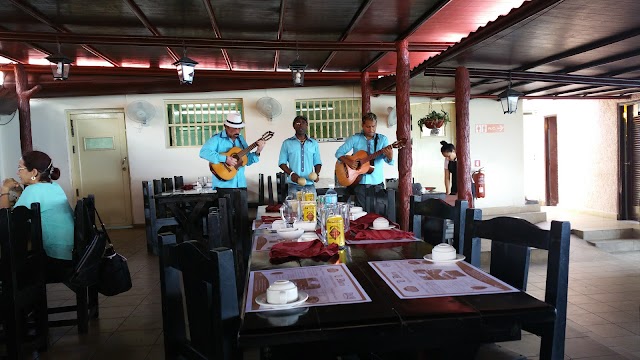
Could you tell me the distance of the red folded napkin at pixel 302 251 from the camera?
6.82 feet

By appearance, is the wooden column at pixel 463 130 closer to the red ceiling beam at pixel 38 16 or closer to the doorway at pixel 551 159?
the red ceiling beam at pixel 38 16

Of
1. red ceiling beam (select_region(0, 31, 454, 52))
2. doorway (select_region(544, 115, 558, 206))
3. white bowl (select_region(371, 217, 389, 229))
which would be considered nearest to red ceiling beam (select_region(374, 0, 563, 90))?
red ceiling beam (select_region(0, 31, 454, 52))

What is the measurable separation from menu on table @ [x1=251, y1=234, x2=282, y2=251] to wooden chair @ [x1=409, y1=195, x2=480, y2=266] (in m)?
0.94

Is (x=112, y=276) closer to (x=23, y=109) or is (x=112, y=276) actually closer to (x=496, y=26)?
(x=496, y=26)

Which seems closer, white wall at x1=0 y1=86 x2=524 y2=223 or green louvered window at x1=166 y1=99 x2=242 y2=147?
white wall at x1=0 y1=86 x2=524 y2=223

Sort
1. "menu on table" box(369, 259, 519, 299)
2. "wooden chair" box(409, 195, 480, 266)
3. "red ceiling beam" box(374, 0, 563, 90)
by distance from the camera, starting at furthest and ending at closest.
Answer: "red ceiling beam" box(374, 0, 563, 90) < "wooden chair" box(409, 195, 480, 266) < "menu on table" box(369, 259, 519, 299)

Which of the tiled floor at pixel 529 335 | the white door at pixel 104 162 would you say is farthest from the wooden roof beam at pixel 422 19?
the white door at pixel 104 162

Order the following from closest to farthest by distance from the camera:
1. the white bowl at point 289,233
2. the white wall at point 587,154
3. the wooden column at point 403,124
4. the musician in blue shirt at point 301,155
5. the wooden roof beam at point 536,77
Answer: the white bowl at point 289,233, the musician in blue shirt at point 301,155, the wooden column at point 403,124, the wooden roof beam at point 536,77, the white wall at point 587,154

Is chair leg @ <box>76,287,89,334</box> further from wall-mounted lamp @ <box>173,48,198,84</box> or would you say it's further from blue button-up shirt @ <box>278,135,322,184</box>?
wall-mounted lamp @ <box>173,48,198,84</box>

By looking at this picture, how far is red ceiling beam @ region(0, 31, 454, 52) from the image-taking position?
5297 mm

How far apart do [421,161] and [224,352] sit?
30.0ft

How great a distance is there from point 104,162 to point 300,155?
200 inches

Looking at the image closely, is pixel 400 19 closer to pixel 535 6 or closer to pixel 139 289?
pixel 535 6

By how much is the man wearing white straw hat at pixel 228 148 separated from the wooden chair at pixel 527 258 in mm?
3592
